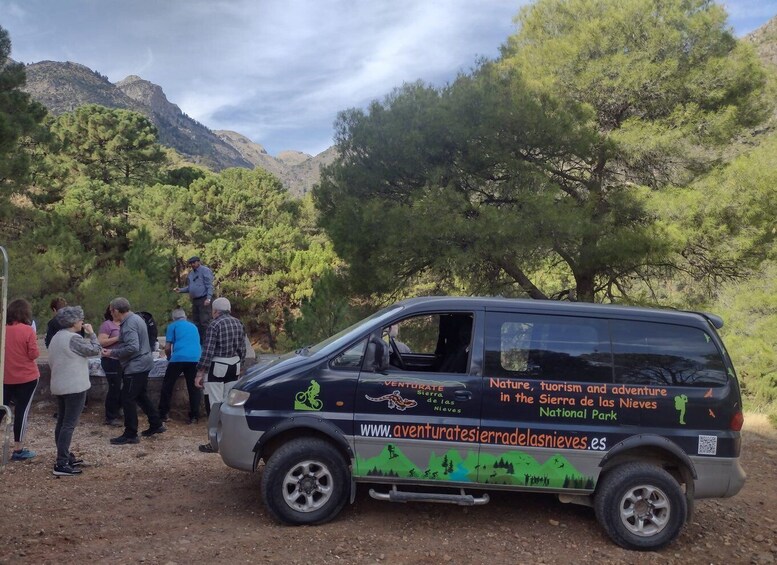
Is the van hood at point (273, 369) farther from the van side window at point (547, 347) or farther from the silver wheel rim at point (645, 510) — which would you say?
the silver wheel rim at point (645, 510)

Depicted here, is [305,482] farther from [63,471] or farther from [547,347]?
[63,471]

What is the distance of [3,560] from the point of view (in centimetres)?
396

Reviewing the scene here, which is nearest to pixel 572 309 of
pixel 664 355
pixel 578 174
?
pixel 664 355

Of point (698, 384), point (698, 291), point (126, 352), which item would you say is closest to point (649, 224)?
point (698, 291)

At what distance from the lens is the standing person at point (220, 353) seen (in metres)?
6.81

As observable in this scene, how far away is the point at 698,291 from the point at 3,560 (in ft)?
45.0

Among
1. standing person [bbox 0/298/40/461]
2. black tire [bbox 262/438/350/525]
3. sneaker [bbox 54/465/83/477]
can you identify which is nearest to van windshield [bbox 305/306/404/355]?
black tire [bbox 262/438/350/525]

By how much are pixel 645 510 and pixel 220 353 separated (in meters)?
4.54

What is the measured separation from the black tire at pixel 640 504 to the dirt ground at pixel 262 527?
0.47ft

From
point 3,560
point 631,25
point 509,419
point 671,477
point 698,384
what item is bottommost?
point 3,560

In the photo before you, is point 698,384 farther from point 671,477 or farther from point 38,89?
point 38,89

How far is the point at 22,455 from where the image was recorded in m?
6.27

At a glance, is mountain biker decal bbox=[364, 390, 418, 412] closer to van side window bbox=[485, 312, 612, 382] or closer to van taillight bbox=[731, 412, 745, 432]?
van side window bbox=[485, 312, 612, 382]

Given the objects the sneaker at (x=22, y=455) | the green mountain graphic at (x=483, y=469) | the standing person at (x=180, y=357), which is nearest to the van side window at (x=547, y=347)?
the green mountain graphic at (x=483, y=469)
